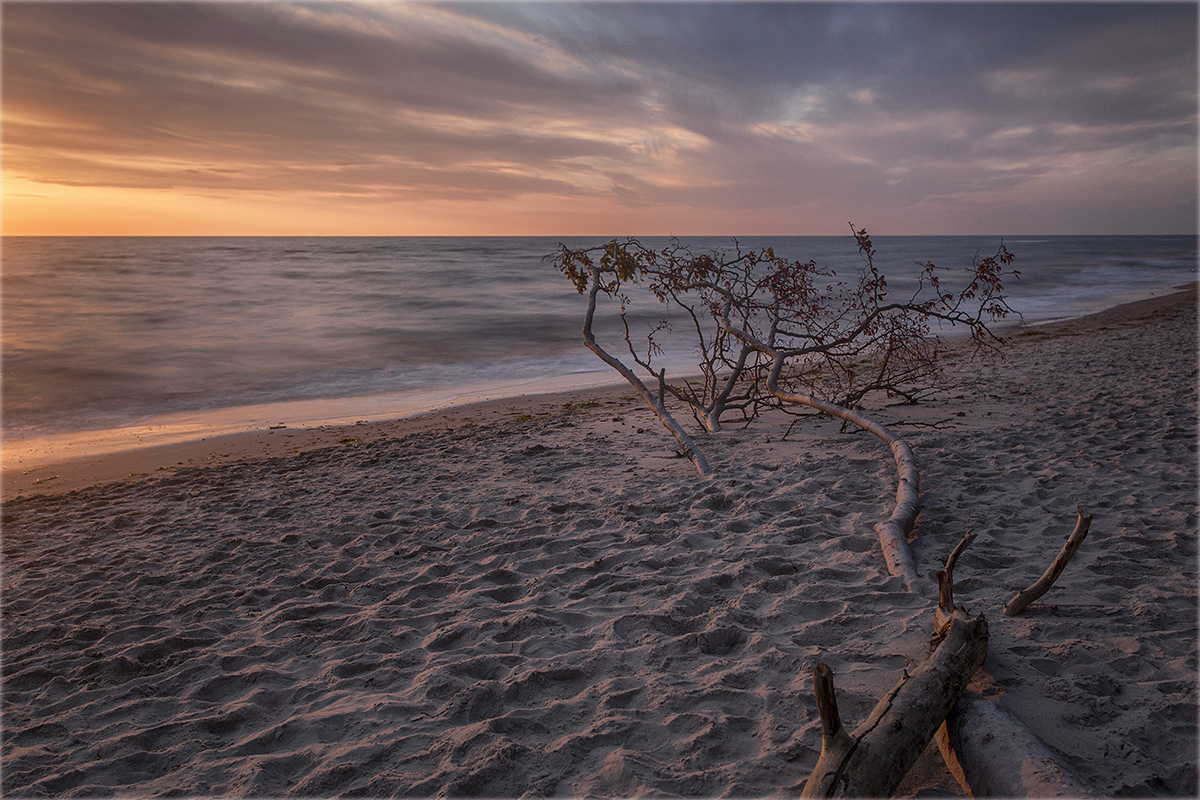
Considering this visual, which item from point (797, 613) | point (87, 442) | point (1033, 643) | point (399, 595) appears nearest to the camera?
point (1033, 643)

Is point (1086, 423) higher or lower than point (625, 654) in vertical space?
higher

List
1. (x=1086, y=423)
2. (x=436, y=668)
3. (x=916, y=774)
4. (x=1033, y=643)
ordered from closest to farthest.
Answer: (x=916, y=774)
(x=1033, y=643)
(x=436, y=668)
(x=1086, y=423)

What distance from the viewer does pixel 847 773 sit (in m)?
1.89

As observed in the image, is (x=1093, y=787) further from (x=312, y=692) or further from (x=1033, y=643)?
(x=312, y=692)

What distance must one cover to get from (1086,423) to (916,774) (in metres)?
5.31

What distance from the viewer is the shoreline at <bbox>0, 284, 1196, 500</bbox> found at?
680cm

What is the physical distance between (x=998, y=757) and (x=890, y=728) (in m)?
0.34

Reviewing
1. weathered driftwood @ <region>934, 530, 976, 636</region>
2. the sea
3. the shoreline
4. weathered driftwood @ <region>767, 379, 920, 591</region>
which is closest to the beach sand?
weathered driftwood @ <region>767, 379, 920, 591</region>

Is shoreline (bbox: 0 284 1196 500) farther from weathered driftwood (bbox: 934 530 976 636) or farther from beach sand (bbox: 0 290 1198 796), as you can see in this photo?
weathered driftwood (bbox: 934 530 976 636)

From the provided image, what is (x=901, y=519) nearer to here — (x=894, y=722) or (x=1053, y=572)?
(x=1053, y=572)

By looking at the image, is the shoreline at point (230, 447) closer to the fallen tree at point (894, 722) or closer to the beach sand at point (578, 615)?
the beach sand at point (578, 615)

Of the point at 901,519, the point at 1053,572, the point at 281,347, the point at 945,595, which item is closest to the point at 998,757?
the point at 945,595

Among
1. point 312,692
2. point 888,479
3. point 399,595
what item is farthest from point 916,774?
point 888,479

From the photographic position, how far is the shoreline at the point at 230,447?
680 cm
